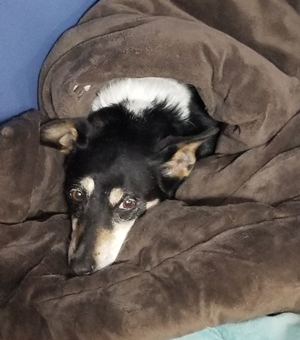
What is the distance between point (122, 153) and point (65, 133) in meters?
0.18

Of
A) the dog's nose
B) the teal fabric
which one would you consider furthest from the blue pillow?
the teal fabric

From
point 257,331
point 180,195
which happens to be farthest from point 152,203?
point 257,331

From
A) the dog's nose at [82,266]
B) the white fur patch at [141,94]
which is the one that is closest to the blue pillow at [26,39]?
the white fur patch at [141,94]

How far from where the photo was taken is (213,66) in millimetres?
1591

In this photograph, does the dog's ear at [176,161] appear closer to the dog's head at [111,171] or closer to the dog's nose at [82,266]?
the dog's head at [111,171]

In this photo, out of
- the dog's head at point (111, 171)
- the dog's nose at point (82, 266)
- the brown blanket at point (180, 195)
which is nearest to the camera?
the brown blanket at point (180, 195)

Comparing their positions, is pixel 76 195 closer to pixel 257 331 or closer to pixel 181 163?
pixel 181 163

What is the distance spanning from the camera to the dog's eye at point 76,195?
1.66m

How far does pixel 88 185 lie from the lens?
5.39 ft

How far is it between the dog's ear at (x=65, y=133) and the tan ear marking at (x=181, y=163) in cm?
27

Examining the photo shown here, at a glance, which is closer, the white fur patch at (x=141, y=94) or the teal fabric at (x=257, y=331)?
the teal fabric at (x=257, y=331)

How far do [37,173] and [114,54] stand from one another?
1.40 feet

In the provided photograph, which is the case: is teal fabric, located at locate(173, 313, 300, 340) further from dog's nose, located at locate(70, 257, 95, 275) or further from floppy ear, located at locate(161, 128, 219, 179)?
floppy ear, located at locate(161, 128, 219, 179)

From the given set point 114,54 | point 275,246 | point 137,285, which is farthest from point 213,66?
point 137,285
